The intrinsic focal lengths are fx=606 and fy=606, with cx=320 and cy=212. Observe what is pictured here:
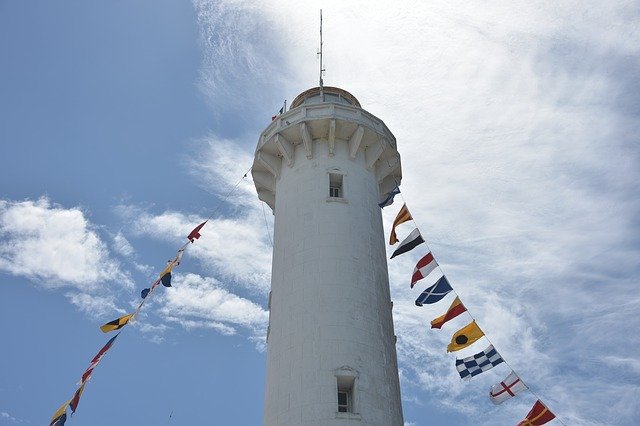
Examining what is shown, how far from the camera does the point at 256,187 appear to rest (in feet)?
101

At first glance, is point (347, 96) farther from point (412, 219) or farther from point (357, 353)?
point (357, 353)

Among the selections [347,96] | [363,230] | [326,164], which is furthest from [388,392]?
[347,96]

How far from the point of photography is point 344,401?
21375mm

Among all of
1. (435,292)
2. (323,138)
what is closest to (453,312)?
(435,292)

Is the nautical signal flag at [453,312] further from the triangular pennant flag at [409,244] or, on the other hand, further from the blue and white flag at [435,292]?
the triangular pennant flag at [409,244]

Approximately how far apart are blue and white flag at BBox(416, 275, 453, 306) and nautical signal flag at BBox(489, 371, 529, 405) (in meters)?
3.77

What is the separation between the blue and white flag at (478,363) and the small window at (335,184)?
909cm

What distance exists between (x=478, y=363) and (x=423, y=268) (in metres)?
4.20

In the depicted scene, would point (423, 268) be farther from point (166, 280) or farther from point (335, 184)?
point (166, 280)

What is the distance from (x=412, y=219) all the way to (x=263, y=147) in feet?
26.3

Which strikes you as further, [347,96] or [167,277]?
[347,96]

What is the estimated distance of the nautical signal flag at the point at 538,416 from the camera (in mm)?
19844

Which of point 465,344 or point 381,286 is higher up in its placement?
point 381,286

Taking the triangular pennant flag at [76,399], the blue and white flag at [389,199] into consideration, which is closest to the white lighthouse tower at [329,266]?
the blue and white flag at [389,199]
